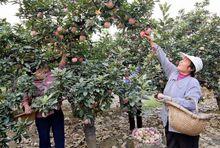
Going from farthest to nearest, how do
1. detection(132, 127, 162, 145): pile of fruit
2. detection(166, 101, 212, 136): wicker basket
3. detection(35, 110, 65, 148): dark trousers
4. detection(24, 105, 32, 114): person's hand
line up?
detection(132, 127, 162, 145): pile of fruit
detection(35, 110, 65, 148): dark trousers
detection(24, 105, 32, 114): person's hand
detection(166, 101, 212, 136): wicker basket

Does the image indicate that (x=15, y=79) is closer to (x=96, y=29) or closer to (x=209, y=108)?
(x=96, y=29)

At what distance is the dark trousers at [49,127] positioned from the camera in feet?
13.0

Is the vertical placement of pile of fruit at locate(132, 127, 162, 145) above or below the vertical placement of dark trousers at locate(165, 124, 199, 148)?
below

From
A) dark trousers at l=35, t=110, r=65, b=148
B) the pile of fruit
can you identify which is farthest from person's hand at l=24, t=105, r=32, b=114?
the pile of fruit

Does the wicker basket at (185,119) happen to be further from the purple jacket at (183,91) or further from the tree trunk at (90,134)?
the tree trunk at (90,134)

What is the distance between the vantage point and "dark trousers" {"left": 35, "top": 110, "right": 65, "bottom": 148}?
3.95 m

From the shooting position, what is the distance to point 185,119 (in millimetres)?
3174

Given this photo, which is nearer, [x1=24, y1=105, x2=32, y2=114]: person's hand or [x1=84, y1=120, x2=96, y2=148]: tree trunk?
[x1=24, y1=105, x2=32, y2=114]: person's hand

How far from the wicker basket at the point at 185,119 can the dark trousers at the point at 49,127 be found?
4.53 feet

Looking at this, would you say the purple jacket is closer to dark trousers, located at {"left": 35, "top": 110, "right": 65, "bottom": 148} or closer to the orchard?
A: the orchard

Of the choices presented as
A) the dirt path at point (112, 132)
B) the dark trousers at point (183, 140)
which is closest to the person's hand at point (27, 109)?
the dark trousers at point (183, 140)

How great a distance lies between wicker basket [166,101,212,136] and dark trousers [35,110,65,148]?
54.3 inches

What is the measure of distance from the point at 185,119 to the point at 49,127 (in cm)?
168

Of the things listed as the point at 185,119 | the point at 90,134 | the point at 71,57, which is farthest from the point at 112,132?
the point at 185,119
